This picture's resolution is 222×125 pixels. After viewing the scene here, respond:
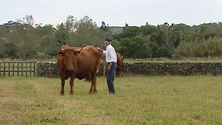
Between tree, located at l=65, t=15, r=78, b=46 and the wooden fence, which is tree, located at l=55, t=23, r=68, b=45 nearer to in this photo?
tree, located at l=65, t=15, r=78, b=46

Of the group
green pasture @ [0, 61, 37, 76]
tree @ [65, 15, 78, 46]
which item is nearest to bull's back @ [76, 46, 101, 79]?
green pasture @ [0, 61, 37, 76]

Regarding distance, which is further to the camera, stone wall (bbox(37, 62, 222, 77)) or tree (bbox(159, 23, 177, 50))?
tree (bbox(159, 23, 177, 50))

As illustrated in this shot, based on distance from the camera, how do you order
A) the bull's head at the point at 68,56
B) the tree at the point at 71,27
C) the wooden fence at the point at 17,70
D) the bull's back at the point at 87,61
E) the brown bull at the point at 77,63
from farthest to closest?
1. the tree at the point at 71,27
2. the wooden fence at the point at 17,70
3. the bull's back at the point at 87,61
4. the brown bull at the point at 77,63
5. the bull's head at the point at 68,56

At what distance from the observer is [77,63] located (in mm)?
10227

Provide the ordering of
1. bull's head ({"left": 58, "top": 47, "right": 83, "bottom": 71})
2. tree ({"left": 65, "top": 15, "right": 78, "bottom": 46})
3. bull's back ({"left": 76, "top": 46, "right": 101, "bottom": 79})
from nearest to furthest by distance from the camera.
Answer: bull's head ({"left": 58, "top": 47, "right": 83, "bottom": 71}) < bull's back ({"left": 76, "top": 46, "right": 101, "bottom": 79}) < tree ({"left": 65, "top": 15, "right": 78, "bottom": 46})

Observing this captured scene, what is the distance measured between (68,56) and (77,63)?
71 centimetres

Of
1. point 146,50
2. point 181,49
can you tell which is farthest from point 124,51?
point 181,49

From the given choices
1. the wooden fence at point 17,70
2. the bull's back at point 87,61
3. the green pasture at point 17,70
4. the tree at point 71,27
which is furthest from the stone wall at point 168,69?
the tree at point 71,27

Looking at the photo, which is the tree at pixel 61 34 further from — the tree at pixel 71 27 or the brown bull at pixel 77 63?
the brown bull at pixel 77 63

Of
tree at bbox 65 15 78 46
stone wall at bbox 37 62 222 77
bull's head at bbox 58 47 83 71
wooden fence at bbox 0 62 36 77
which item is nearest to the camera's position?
bull's head at bbox 58 47 83 71

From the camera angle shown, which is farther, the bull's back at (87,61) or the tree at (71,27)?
the tree at (71,27)

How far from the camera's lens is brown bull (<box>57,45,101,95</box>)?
965 centimetres

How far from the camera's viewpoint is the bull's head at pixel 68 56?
31.2ft

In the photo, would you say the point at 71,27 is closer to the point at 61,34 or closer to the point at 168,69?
the point at 61,34
